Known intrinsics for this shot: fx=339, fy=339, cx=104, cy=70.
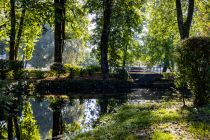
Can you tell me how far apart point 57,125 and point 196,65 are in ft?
19.4

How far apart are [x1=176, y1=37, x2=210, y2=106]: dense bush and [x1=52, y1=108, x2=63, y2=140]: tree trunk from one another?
5.34 meters

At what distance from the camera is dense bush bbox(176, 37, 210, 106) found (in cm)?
1285

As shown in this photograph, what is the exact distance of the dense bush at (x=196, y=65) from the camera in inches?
506

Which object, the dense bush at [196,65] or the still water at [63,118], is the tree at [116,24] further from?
the dense bush at [196,65]

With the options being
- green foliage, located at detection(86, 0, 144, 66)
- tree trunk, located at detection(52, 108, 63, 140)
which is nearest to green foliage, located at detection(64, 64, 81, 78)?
green foliage, located at detection(86, 0, 144, 66)

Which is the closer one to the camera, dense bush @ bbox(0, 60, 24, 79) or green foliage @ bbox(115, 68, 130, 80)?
dense bush @ bbox(0, 60, 24, 79)

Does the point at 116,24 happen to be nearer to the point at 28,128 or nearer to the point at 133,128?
the point at 28,128

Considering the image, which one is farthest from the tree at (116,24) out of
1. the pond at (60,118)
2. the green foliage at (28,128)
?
the green foliage at (28,128)

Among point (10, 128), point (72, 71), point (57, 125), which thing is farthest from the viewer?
point (72, 71)

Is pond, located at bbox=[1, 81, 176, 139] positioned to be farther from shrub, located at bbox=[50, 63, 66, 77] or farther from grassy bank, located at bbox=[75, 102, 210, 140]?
shrub, located at bbox=[50, 63, 66, 77]

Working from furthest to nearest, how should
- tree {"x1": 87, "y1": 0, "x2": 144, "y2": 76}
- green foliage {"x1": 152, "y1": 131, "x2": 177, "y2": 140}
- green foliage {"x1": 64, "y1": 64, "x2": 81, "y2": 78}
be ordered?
tree {"x1": 87, "y1": 0, "x2": 144, "y2": 76}
green foliage {"x1": 64, "y1": 64, "x2": 81, "y2": 78}
green foliage {"x1": 152, "y1": 131, "x2": 177, "y2": 140}

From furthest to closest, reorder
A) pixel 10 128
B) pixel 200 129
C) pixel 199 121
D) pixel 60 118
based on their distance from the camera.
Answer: pixel 60 118, pixel 10 128, pixel 199 121, pixel 200 129

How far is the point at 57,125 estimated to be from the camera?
13.4 metres

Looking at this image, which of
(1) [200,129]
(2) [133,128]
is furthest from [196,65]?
(2) [133,128]
